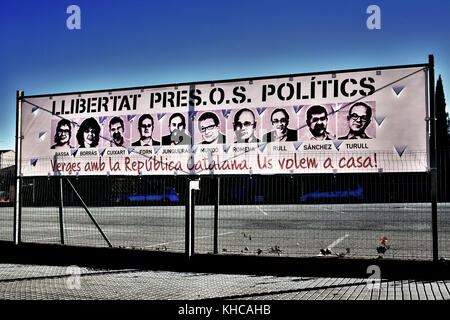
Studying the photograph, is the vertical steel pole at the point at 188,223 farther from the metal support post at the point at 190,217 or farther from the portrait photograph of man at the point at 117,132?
the portrait photograph of man at the point at 117,132

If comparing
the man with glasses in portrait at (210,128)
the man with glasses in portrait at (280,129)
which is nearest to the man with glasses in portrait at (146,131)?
the man with glasses in portrait at (210,128)

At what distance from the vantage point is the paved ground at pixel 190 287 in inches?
267

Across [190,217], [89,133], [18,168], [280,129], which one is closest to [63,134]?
[89,133]

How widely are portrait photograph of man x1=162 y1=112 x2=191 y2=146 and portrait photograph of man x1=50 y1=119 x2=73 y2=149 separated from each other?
7.77 feet

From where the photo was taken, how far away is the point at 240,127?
939 cm

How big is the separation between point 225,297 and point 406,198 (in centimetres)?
462

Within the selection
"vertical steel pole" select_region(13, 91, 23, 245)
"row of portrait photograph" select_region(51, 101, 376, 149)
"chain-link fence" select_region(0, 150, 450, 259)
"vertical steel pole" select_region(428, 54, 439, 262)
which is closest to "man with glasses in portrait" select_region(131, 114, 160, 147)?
"row of portrait photograph" select_region(51, 101, 376, 149)

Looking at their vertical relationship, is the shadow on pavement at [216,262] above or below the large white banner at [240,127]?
below

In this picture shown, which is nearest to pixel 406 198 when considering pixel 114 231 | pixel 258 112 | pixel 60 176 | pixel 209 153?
pixel 258 112

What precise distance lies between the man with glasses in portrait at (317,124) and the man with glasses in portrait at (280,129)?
0.26m

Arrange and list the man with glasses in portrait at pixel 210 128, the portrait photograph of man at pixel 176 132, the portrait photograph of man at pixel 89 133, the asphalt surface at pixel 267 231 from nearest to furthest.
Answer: the man with glasses in portrait at pixel 210 128, the portrait photograph of man at pixel 176 132, the portrait photograph of man at pixel 89 133, the asphalt surface at pixel 267 231

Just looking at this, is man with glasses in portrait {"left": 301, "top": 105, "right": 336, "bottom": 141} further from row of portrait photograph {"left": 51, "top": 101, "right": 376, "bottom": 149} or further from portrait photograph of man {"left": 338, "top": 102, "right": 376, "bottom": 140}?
portrait photograph of man {"left": 338, "top": 102, "right": 376, "bottom": 140}

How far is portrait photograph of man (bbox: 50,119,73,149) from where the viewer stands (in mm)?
10633

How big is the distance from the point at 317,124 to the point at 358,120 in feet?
2.46
